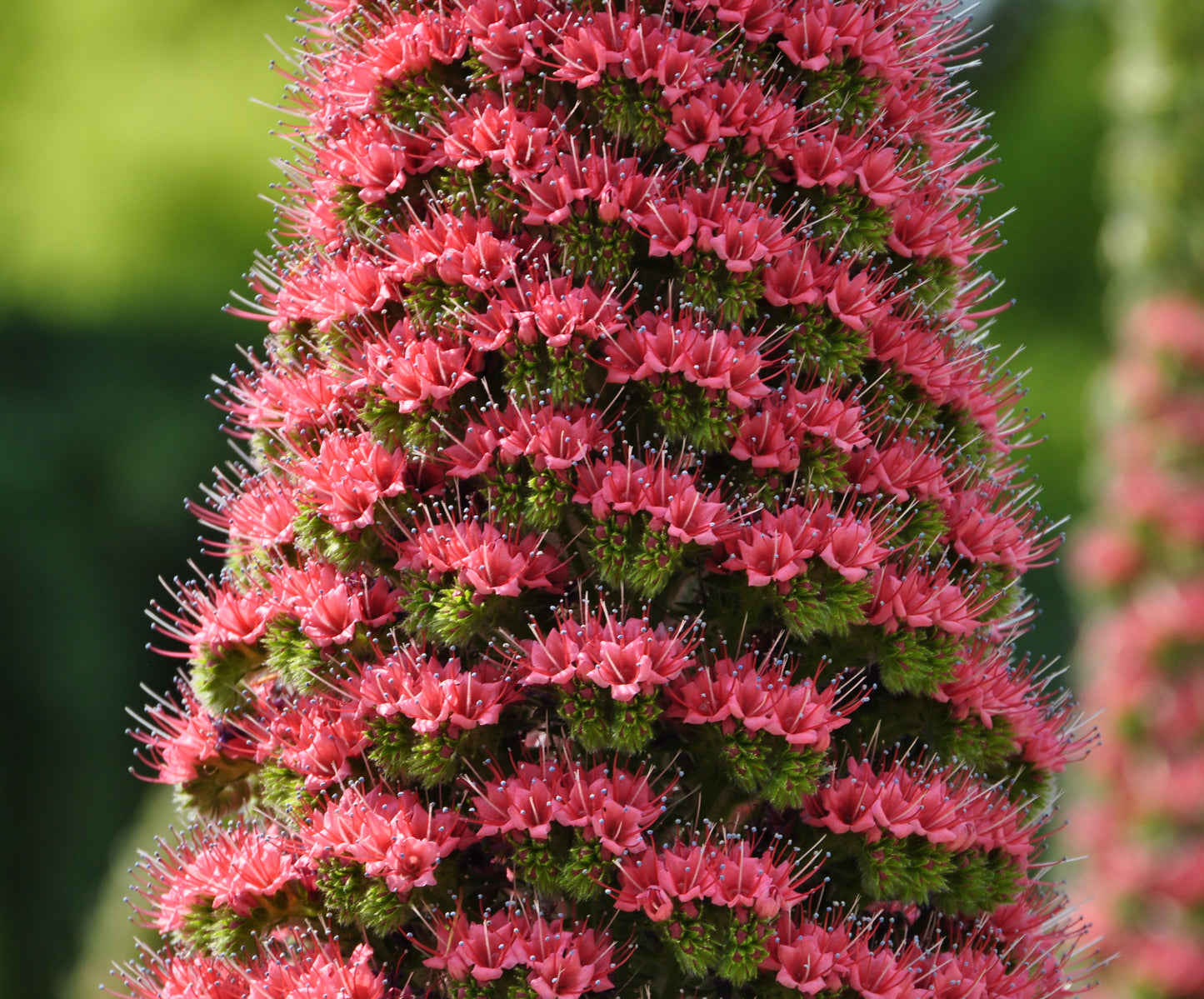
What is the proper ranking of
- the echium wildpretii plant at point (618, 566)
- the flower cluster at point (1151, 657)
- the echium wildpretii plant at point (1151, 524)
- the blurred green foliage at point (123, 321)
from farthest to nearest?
the blurred green foliage at point (123, 321)
the echium wildpretii plant at point (1151, 524)
the flower cluster at point (1151, 657)
the echium wildpretii plant at point (618, 566)

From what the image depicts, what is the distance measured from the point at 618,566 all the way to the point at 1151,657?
7020 millimetres

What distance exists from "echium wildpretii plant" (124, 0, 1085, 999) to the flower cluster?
219 inches

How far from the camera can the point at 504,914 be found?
2.92 m

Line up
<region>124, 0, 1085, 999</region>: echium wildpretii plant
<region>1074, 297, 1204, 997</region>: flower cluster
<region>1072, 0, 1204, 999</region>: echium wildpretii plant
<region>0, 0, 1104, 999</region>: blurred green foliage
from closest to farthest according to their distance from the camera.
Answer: <region>124, 0, 1085, 999</region>: echium wildpretii plant < <region>1074, 297, 1204, 997</region>: flower cluster < <region>1072, 0, 1204, 999</region>: echium wildpretii plant < <region>0, 0, 1104, 999</region>: blurred green foliage

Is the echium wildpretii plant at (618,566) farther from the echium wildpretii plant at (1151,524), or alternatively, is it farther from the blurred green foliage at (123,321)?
the blurred green foliage at (123,321)

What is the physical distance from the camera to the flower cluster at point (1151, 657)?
8.49 metres

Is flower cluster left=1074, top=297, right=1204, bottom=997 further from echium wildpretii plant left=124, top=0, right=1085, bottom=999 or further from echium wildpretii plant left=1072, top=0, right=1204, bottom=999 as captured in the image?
echium wildpretii plant left=124, top=0, right=1085, bottom=999

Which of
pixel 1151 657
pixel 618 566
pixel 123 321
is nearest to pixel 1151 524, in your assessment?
pixel 1151 657

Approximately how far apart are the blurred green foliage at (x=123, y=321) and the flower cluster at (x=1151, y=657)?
21.1ft

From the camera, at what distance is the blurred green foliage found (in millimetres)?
13188

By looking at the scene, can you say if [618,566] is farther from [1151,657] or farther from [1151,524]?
[1151,524]

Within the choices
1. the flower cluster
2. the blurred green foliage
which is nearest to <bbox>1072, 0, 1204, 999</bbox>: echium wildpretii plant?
the flower cluster

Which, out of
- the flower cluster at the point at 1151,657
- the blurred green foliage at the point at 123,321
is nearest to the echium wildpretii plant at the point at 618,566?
the flower cluster at the point at 1151,657

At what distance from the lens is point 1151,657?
9008mm
